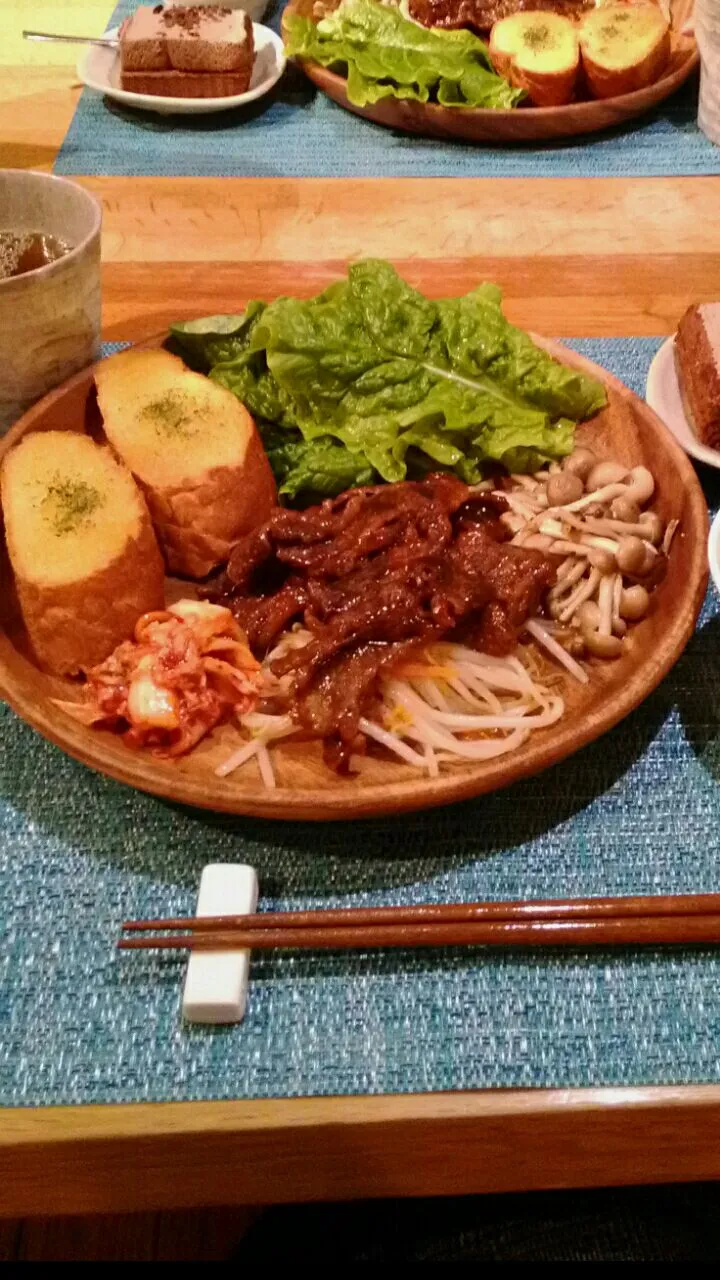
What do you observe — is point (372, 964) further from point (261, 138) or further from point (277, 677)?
point (261, 138)

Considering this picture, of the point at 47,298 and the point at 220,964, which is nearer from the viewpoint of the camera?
the point at 220,964

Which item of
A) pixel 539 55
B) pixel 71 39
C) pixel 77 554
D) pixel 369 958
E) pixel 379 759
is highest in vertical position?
pixel 539 55

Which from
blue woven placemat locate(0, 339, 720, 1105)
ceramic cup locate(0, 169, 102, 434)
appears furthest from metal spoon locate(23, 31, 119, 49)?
blue woven placemat locate(0, 339, 720, 1105)

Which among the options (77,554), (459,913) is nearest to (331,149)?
(77,554)

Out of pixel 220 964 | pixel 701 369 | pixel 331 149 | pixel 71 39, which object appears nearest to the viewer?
pixel 220 964

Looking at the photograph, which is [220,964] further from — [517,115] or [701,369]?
[517,115]

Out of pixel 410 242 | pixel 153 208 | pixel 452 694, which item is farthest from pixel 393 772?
pixel 153 208

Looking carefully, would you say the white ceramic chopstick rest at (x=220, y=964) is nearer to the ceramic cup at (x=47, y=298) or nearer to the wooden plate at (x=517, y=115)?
the ceramic cup at (x=47, y=298)
